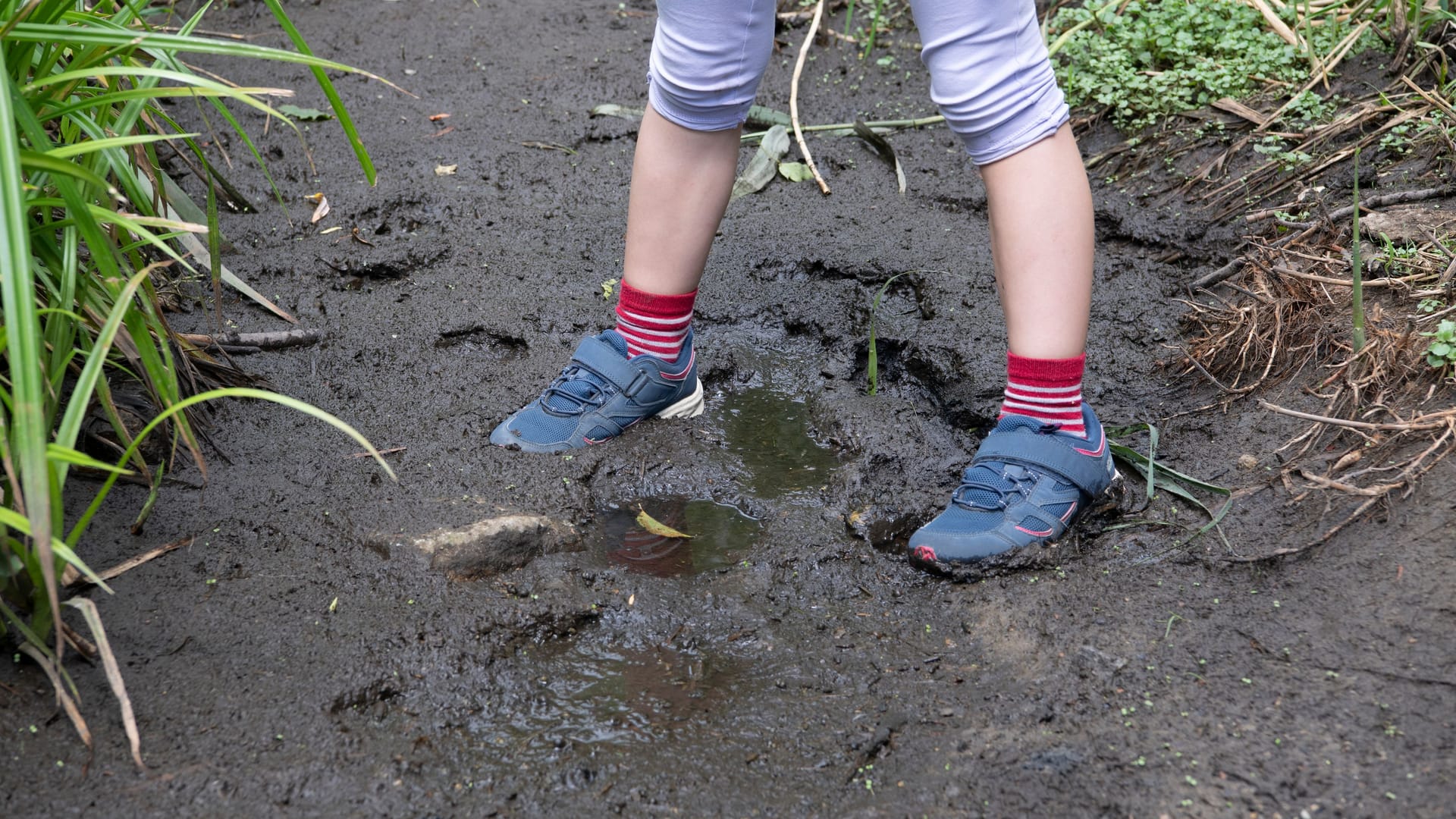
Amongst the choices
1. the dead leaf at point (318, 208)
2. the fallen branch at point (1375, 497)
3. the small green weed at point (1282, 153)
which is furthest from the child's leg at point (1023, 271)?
the dead leaf at point (318, 208)

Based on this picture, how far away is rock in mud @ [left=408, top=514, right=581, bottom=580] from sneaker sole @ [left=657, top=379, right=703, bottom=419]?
16.2 inches

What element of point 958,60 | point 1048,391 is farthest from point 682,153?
point 1048,391

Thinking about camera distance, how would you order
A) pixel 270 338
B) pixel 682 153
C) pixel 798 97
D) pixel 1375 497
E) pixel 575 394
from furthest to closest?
pixel 798 97 < pixel 270 338 < pixel 575 394 < pixel 682 153 < pixel 1375 497

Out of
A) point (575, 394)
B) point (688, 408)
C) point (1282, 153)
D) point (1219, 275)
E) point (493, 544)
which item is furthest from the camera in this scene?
point (1282, 153)

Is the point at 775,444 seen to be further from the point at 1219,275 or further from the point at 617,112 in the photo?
the point at 617,112

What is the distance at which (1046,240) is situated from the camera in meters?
1.60

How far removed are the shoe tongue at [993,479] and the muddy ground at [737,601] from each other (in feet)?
0.40

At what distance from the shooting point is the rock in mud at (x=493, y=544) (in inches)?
63.9

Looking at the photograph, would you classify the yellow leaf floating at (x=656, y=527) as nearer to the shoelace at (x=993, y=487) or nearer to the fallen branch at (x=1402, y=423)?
the shoelace at (x=993, y=487)

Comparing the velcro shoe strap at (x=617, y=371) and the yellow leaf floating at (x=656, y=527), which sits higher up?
the velcro shoe strap at (x=617, y=371)

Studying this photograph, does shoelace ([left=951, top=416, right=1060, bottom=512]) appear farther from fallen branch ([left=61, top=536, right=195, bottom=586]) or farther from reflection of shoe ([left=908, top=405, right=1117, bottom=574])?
fallen branch ([left=61, top=536, right=195, bottom=586])

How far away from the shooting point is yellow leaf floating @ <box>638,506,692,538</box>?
69.9 inches

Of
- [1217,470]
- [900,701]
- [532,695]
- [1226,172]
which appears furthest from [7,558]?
[1226,172]

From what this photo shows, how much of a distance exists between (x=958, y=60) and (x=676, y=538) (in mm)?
881
